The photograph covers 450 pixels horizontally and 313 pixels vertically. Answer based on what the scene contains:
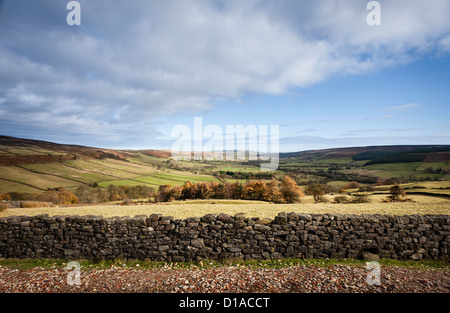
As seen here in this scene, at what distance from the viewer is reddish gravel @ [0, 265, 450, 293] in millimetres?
6145

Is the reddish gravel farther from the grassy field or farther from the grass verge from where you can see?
the grassy field

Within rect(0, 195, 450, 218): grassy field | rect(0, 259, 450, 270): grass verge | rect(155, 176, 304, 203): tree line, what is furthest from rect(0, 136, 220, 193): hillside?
rect(0, 259, 450, 270): grass verge

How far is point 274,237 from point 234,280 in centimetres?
294

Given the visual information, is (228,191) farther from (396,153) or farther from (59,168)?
(396,153)

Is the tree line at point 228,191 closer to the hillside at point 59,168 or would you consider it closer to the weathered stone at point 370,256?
the hillside at point 59,168

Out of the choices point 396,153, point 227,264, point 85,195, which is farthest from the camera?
point 396,153

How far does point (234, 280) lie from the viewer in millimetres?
6613

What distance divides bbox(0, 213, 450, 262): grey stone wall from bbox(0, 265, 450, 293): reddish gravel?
0.94 m

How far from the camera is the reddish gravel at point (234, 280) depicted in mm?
6145

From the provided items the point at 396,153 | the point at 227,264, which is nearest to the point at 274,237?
the point at 227,264

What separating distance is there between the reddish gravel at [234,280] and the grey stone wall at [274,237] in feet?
3.07

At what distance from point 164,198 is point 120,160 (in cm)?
1913

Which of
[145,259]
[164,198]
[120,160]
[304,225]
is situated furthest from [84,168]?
[304,225]
